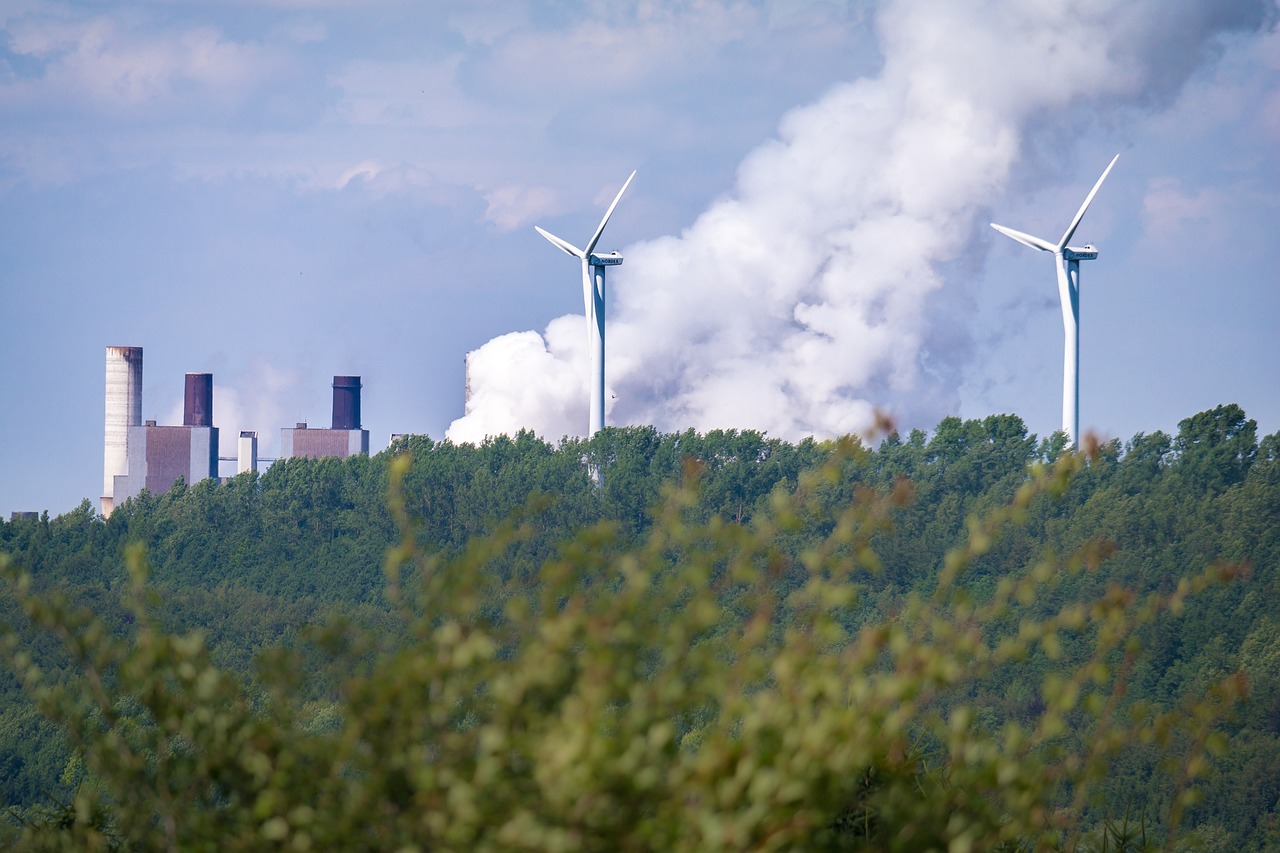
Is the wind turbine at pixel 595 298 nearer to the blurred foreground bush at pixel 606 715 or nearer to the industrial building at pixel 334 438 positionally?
the industrial building at pixel 334 438

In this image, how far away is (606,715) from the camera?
15.1ft

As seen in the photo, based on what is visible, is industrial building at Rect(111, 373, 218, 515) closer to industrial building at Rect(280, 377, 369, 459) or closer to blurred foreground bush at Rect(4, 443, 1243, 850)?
industrial building at Rect(280, 377, 369, 459)

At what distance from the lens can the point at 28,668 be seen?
5598mm

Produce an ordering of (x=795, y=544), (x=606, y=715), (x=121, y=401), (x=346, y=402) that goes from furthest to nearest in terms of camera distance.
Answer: (x=346, y=402), (x=121, y=401), (x=795, y=544), (x=606, y=715)

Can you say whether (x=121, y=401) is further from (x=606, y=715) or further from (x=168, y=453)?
(x=606, y=715)

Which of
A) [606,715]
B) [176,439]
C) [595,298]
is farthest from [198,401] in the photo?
[606,715]

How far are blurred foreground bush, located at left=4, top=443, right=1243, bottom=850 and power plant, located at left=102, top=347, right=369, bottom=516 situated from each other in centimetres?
10571

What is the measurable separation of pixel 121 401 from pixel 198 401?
5.27 m

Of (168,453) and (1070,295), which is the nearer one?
(1070,295)

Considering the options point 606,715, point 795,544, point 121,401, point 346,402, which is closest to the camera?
point 606,715

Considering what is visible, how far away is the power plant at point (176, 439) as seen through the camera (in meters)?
108

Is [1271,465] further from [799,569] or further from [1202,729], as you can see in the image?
[1202,729]

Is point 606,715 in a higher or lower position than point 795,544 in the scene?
lower

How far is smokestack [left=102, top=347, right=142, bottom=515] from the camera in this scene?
10669cm
